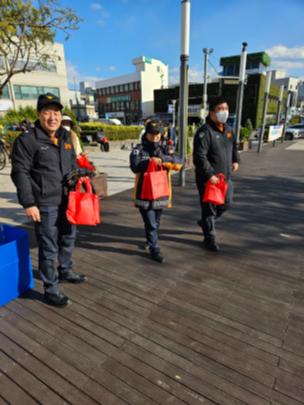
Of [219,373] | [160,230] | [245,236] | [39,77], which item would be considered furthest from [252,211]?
[39,77]

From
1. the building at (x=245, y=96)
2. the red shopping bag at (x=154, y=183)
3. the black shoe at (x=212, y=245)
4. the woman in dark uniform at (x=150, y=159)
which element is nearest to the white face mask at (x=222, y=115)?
the woman in dark uniform at (x=150, y=159)

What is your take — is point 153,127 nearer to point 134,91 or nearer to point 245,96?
point 245,96

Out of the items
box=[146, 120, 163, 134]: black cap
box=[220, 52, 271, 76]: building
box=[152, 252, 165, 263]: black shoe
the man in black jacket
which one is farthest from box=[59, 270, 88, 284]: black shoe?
box=[220, 52, 271, 76]: building

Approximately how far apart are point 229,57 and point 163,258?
72361 mm

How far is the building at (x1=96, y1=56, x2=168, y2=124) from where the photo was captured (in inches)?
2387

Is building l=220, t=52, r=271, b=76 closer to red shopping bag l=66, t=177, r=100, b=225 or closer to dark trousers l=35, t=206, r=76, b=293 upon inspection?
red shopping bag l=66, t=177, r=100, b=225

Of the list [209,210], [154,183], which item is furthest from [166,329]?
[209,210]

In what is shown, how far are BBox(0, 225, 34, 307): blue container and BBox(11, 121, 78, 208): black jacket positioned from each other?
0.55 meters

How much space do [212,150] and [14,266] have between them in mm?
2614

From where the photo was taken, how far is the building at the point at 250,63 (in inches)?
2341

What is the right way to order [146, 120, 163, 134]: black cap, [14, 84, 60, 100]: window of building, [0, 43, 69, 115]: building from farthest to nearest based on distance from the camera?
[14, 84, 60, 100]: window of building, [0, 43, 69, 115]: building, [146, 120, 163, 134]: black cap

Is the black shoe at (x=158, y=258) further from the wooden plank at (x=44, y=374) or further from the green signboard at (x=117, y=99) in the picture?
the green signboard at (x=117, y=99)

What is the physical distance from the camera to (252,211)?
5141 mm

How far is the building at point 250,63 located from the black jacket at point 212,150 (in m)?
67.9
